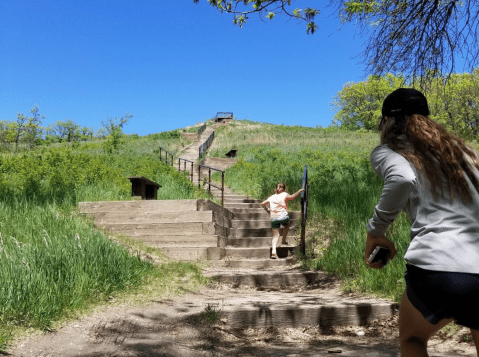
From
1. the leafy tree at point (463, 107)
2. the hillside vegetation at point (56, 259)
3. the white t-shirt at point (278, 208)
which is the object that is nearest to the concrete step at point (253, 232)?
the white t-shirt at point (278, 208)

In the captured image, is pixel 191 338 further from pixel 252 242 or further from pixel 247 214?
pixel 247 214

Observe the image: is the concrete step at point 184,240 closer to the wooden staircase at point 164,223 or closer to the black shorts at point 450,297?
the wooden staircase at point 164,223

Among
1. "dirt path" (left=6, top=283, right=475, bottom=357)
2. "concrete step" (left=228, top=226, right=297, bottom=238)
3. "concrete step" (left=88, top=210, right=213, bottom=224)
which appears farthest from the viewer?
"concrete step" (left=228, top=226, right=297, bottom=238)

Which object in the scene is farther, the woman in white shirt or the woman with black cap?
the woman in white shirt

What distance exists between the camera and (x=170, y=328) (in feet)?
14.4

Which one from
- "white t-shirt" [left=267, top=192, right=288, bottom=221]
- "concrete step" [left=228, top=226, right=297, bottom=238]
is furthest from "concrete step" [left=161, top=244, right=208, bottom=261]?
"concrete step" [left=228, top=226, right=297, bottom=238]

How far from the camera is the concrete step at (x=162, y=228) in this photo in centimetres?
865

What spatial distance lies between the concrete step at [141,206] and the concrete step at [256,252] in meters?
1.18

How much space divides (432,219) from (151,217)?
7731 millimetres

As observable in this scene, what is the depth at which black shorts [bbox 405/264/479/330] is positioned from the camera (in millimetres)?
1541

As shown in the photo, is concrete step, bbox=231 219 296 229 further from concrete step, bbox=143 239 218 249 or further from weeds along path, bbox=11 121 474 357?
weeds along path, bbox=11 121 474 357

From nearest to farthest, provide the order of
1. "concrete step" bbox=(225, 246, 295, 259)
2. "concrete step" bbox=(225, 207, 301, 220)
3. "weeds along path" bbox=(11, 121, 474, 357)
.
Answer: "weeds along path" bbox=(11, 121, 474, 357) → "concrete step" bbox=(225, 246, 295, 259) → "concrete step" bbox=(225, 207, 301, 220)

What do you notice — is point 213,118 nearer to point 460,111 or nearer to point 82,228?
point 460,111

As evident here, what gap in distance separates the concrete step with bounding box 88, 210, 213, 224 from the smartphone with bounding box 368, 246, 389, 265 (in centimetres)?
698
